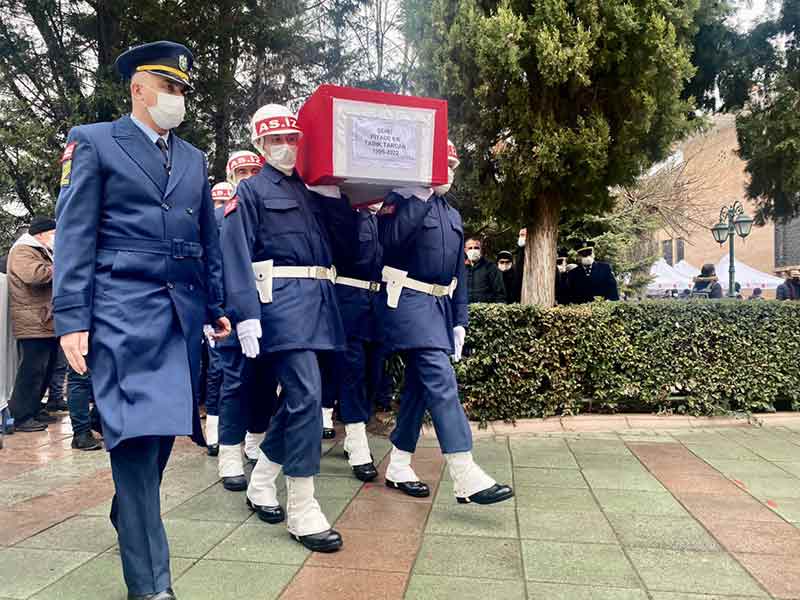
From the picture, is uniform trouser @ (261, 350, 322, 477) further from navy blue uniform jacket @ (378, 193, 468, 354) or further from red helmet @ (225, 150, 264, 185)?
red helmet @ (225, 150, 264, 185)

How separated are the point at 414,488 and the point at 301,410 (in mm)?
1118

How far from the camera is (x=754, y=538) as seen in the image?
11.1 ft

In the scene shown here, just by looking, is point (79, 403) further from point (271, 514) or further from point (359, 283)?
point (271, 514)

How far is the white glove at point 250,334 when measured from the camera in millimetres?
3209

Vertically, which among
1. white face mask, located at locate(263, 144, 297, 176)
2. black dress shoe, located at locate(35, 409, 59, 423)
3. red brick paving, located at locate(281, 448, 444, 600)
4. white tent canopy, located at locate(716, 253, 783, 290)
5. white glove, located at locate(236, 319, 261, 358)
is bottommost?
black dress shoe, located at locate(35, 409, 59, 423)

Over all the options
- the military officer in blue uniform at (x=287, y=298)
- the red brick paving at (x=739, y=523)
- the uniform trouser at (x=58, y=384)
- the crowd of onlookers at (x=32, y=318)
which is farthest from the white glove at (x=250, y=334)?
the uniform trouser at (x=58, y=384)

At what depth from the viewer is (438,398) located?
3.71m

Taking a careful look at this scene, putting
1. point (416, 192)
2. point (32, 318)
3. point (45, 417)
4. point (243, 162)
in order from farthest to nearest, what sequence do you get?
1. point (45, 417)
2. point (32, 318)
3. point (243, 162)
4. point (416, 192)

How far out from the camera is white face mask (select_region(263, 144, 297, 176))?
358cm

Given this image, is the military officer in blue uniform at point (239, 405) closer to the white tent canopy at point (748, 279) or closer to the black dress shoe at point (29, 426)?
the black dress shoe at point (29, 426)

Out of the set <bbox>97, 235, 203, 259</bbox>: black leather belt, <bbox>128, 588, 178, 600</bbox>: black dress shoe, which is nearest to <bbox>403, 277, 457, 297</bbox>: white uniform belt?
<bbox>97, 235, 203, 259</bbox>: black leather belt

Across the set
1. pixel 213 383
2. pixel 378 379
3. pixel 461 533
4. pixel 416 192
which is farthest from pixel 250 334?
pixel 378 379

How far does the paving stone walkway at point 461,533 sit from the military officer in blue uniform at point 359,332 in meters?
0.25

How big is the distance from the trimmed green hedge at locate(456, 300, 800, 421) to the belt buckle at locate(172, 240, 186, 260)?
12.0 ft
